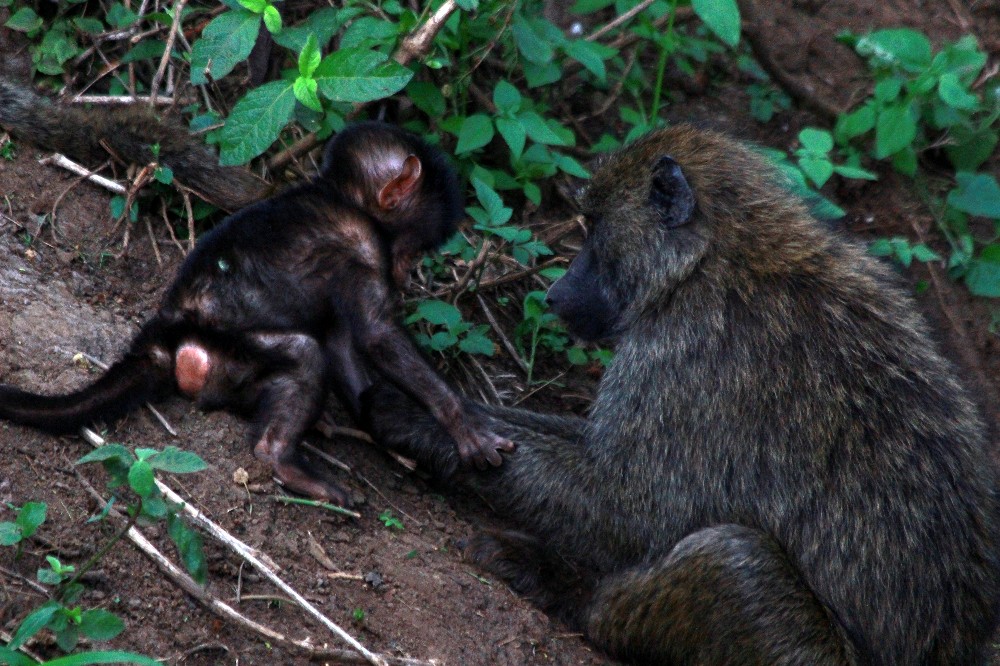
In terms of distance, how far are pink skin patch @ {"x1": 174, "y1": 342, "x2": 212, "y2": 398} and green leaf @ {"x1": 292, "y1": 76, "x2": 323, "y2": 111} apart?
89 cm

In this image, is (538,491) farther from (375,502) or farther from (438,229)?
(438,229)

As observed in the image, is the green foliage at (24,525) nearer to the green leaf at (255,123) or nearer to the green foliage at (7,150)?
the green leaf at (255,123)

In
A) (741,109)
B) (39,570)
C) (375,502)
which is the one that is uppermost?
(741,109)

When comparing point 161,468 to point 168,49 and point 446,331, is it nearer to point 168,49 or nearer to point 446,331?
point 446,331

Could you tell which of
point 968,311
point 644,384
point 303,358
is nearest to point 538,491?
point 644,384

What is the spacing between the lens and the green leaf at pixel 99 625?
248cm

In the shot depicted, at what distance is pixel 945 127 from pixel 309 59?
3262mm

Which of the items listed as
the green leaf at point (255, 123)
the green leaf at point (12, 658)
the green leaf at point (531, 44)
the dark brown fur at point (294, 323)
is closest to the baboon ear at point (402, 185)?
the dark brown fur at point (294, 323)

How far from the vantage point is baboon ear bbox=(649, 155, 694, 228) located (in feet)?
11.7

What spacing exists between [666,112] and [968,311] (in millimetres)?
1776

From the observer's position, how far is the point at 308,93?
3.74 metres

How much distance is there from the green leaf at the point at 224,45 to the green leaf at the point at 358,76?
260 mm

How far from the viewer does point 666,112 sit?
19.1 ft

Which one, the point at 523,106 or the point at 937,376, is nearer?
the point at 937,376
